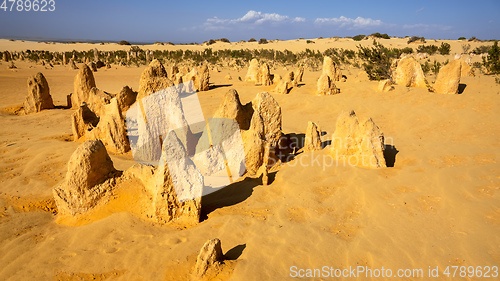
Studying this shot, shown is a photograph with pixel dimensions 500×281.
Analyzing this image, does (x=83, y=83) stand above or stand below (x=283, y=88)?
above

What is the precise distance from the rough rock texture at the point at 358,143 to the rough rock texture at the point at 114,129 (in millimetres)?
4353

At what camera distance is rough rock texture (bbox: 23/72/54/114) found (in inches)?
408

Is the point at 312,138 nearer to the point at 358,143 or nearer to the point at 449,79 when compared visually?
the point at 358,143

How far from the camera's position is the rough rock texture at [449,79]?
9.55 m

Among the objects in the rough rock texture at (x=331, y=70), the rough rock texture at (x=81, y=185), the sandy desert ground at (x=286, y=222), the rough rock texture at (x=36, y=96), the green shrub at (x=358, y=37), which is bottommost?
the sandy desert ground at (x=286, y=222)

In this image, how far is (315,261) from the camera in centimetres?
318

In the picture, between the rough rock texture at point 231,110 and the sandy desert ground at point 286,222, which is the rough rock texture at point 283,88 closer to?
the sandy desert ground at point 286,222

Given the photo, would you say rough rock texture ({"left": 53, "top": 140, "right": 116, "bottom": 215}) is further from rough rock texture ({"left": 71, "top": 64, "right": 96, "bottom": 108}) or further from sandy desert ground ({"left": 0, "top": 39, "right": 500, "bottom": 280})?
rough rock texture ({"left": 71, "top": 64, "right": 96, "bottom": 108})

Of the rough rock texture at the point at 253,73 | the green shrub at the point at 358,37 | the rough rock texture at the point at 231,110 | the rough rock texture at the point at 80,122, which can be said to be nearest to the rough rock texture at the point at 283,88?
the rough rock texture at the point at 253,73

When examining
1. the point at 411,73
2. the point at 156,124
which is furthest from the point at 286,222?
the point at 411,73

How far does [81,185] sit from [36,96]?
8305 mm

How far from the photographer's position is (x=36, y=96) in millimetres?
10477

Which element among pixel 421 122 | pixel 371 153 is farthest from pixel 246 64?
pixel 371 153

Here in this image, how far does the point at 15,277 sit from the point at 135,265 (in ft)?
3.75
